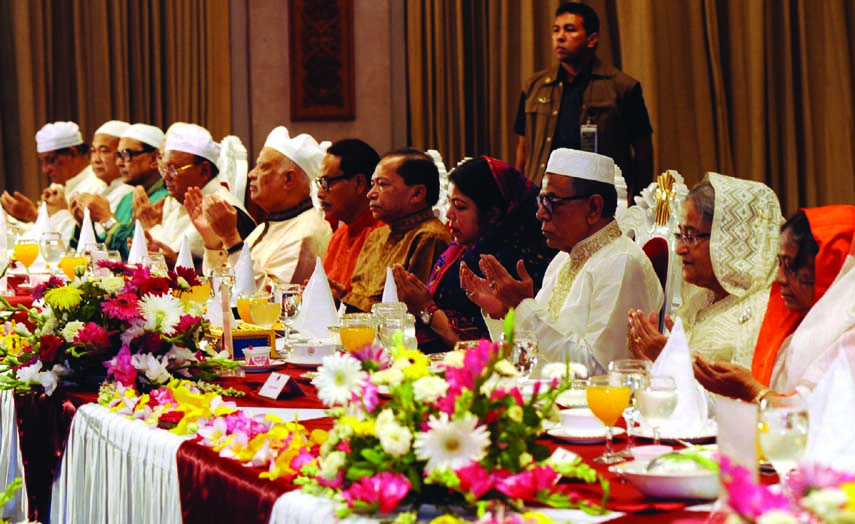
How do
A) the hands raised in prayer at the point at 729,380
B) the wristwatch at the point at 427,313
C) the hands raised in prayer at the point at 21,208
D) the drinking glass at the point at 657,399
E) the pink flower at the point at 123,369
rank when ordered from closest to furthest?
the drinking glass at the point at 657,399, the hands raised in prayer at the point at 729,380, the pink flower at the point at 123,369, the wristwatch at the point at 427,313, the hands raised in prayer at the point at 21,208

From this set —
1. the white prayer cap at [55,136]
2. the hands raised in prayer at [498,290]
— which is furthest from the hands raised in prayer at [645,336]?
the white prayer cap at [55,136]

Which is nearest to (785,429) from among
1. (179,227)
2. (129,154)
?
(179,227)

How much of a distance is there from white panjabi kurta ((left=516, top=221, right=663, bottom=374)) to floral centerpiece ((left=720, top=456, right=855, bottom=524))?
181 centimetres

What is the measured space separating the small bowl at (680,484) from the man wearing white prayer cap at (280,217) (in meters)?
3.30

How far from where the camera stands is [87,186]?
7.50 metres

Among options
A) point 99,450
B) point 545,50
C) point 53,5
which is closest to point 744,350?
point 99,450

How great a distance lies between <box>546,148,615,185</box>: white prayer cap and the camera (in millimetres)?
3213

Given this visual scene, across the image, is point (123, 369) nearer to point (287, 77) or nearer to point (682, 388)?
point (682, 388)

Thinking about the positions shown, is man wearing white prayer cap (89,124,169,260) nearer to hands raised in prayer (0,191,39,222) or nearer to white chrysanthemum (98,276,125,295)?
hands raised in prayer (0,191,39,222)

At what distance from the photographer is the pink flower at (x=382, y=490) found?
147 cm

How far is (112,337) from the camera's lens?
260 centimetres

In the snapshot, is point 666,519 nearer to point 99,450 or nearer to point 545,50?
point 99,450

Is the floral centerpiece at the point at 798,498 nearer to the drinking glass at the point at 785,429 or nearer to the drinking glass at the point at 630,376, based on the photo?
the drinking glass at the point at 785,429

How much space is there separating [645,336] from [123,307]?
3.62ft
